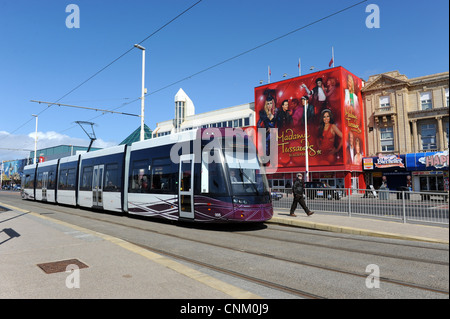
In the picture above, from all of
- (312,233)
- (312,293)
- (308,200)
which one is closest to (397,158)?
(308,200)

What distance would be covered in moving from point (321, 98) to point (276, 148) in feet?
28.2

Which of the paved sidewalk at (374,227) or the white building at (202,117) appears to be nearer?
the paved sidewalk at (374,227)

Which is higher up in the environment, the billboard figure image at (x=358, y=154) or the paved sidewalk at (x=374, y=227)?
the billboard figure image at (x=358, y=154)

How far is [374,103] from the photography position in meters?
38.9

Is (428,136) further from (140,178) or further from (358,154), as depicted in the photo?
(140,178)

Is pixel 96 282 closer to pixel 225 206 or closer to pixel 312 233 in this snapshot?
pixel 225 206

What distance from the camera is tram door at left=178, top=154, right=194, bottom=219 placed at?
1029 centimetres

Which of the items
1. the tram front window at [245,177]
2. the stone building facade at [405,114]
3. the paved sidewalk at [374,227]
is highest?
the stone building facade at [405,114]

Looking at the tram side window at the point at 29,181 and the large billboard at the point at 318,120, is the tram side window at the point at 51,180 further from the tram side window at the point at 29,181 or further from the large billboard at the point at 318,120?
the large billboard at the point at 318,120

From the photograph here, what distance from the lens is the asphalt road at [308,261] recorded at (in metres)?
4.57

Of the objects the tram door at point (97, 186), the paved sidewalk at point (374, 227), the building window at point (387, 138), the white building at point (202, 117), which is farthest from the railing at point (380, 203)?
the white building at point (202, 117)

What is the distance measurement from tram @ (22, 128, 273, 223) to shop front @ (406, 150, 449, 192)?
97.9ft

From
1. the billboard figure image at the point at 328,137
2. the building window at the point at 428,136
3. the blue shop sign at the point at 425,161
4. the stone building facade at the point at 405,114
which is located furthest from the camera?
the billboard figure image at the point at 328,137

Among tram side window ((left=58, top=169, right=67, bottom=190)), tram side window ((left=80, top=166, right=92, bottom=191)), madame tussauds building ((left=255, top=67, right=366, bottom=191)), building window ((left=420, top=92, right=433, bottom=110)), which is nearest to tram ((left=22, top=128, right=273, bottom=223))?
tram side window ((left=80, top=166, right=92, bottom=191))
